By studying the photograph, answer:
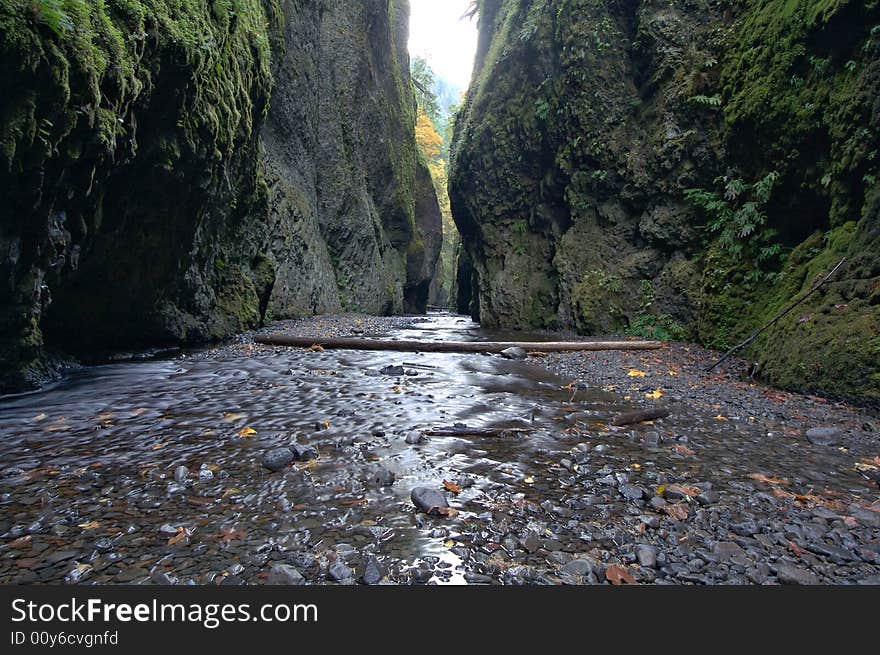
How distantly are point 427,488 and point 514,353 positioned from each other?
281 inches

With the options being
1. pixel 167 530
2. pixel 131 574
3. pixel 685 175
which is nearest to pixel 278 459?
pixel 167 530

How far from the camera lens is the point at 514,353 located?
9695 millimetres

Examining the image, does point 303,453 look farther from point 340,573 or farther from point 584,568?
point 584,568

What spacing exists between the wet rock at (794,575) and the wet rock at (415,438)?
2.51m

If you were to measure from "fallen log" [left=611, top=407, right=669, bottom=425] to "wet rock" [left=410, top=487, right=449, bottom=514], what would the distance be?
8.48 feet

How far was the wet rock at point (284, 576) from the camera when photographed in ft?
6.24

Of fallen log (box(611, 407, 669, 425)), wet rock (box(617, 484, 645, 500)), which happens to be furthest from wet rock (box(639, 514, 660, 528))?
fallen log (box(611, 407, 669, 425))

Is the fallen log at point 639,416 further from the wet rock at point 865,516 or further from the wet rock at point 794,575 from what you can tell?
the wet rock at point 794,575

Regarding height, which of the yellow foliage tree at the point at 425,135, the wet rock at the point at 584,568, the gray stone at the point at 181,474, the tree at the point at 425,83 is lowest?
the wet rock at the point at 584,568

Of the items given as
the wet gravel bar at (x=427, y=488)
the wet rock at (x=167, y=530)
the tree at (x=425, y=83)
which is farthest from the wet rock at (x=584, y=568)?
the tree at (x=425, y=83)

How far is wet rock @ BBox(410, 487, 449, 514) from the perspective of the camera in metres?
2.57

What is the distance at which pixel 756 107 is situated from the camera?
8742mm

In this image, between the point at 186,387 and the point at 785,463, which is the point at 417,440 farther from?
the point at 186,387

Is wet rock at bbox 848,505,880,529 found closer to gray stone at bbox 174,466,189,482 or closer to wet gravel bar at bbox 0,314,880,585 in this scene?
wet gravel bar at bbox 0,314,880,585
